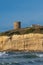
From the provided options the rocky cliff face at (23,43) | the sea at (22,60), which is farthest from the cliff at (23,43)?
the sea at (22,60)

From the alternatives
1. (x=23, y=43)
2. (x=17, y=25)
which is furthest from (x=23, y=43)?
(x=17, y=25)

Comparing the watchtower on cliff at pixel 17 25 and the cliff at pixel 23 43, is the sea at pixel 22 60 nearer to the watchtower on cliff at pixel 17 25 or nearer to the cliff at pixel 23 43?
the cliff at pixel 23 43

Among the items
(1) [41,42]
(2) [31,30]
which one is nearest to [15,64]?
(1) [41,42]

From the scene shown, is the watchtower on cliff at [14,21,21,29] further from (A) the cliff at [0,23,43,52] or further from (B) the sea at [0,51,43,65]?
(B) the sea at [0,51,43,65]

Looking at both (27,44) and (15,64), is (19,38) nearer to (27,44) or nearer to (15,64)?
(27,44)

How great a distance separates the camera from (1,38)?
59.8 metres

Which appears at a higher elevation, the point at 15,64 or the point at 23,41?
the point at 23,41

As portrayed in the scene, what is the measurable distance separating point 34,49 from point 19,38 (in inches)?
147

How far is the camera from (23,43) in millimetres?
56219

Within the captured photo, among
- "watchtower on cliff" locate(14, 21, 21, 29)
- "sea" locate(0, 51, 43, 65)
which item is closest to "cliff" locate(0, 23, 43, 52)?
"watchtower on cliff" locate(14, 21, 21, 29)

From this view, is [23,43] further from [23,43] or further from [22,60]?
[22,60]

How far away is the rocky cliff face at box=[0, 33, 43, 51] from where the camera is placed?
55.1 metres

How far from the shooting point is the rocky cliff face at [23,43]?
55.1m

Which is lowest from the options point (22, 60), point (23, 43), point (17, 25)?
point (22, 60)
